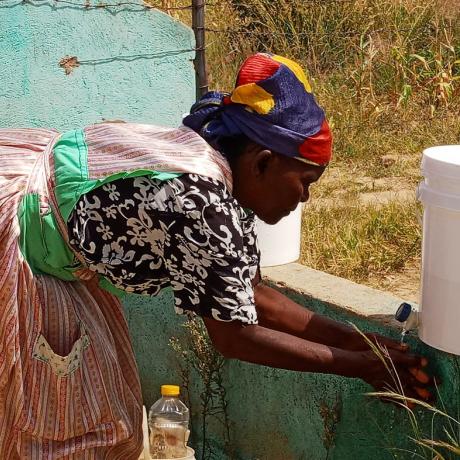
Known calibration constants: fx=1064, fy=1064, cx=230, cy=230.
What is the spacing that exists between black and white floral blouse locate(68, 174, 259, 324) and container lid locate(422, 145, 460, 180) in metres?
0.47

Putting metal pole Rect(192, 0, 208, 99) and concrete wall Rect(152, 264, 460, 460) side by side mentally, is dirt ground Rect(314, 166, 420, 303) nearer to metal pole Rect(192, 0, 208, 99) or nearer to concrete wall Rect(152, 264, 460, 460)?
metal pole Rect(192, 0, 208, 99)

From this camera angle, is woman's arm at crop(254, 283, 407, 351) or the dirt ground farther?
the dirt ground

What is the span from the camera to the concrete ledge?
3252mm

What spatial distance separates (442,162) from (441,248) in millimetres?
237

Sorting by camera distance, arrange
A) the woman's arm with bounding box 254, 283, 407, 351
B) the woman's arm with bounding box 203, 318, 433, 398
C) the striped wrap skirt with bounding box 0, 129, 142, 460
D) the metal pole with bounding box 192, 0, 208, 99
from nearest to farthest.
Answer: the woman's arm with bounding box 203, 318, 433, 398 → the striped wrap skirt with bounding box 0, 129, 142, 460 → the woman's arm with bounding box 254, 283, 407, 351 → the metal pole with bounding box 192, 0, 208, 99

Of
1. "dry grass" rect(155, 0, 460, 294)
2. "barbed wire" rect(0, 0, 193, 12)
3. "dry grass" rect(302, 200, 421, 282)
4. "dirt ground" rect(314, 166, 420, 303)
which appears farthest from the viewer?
"dirt ground" rect(314, 166, 420, 303)

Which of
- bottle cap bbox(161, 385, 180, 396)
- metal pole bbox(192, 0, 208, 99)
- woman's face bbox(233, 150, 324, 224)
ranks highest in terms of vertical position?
woman's face bbox(233, 150, 324, 224)

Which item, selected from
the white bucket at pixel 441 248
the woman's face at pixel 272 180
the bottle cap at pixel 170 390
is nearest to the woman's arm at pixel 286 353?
the white bucket at pixel 441 248

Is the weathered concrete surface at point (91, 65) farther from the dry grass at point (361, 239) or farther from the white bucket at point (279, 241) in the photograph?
the white bucket at point (279, 241)

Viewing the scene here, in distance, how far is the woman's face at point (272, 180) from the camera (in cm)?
253

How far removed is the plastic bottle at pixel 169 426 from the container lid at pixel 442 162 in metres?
1.52

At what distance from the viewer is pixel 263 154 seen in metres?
2.51

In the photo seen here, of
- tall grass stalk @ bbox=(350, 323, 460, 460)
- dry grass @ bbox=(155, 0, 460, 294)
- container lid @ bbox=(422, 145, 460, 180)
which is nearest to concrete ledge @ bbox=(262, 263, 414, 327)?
tall grass stalk @ bbox=(350, 323, 460, 460)

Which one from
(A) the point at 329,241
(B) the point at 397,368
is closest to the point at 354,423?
(B) the point at 397,368
